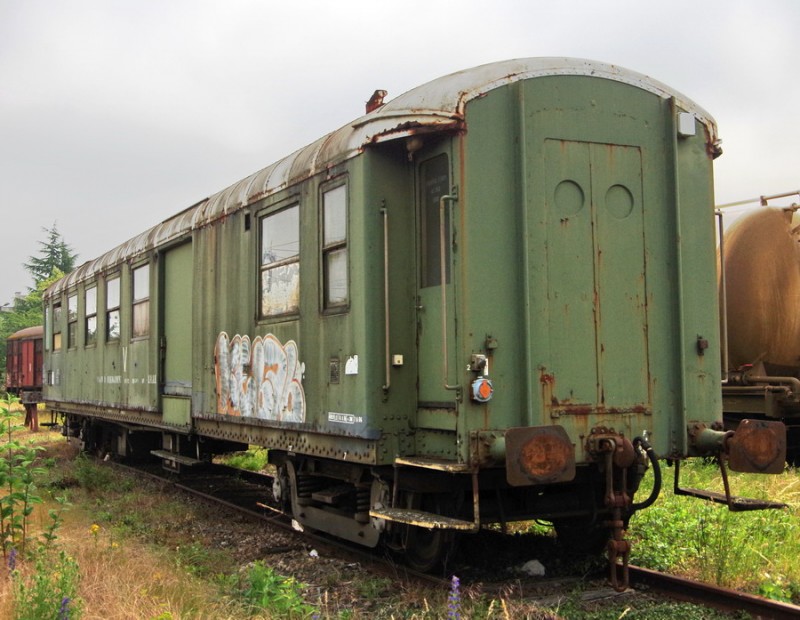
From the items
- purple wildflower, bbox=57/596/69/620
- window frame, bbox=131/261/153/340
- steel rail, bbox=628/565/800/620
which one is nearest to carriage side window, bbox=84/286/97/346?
window frame, bbox=131/261/153/340

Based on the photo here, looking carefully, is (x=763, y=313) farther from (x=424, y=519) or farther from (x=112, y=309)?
(x=112, y=309)

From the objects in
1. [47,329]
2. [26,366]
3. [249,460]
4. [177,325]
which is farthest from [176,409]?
[26,366]

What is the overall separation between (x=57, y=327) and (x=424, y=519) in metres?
13.3

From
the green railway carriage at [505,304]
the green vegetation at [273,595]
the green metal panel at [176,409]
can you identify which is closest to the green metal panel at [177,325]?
the green metal panel at [176,409]

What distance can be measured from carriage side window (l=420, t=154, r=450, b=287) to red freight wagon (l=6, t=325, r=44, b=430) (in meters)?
19.9

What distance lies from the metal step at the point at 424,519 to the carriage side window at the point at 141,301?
20.9 feet

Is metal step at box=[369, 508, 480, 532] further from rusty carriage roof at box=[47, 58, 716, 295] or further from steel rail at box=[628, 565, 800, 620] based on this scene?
rusty carriage roof at box=[47, 58, 716, 295]

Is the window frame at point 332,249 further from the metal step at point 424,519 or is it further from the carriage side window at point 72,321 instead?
the carriage side window at point 72,321

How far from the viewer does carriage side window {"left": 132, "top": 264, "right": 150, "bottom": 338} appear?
1127 centimetres

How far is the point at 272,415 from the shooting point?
24.3 feet

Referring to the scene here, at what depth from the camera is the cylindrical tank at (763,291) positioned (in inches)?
404

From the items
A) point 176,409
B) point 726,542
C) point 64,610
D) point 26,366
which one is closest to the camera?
point 64,610

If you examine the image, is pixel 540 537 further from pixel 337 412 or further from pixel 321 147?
pixel 321 147

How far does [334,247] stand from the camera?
21.4ft
